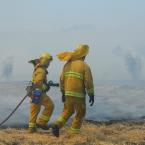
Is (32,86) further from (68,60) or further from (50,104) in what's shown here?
(68,60)

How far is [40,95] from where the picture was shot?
1340 cm

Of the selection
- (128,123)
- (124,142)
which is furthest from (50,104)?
(128,123)

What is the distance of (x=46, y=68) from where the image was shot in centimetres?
1364

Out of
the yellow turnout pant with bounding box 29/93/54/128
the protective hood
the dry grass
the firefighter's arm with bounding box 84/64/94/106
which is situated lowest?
the dry grass

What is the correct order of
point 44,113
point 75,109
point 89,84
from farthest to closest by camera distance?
point 44,113
point 75,109
point 89,84

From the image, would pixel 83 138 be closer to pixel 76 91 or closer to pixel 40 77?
pixel 76 91

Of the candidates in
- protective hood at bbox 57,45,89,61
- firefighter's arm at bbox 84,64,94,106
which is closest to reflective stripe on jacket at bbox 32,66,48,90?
protective hood at bbox 57,45,89,61

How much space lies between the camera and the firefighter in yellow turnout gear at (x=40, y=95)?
13.4 m

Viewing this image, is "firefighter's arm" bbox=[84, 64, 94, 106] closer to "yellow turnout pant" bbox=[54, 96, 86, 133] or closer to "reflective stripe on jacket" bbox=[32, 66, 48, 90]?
"yellow turnout pant" bbox=[54, 96, 86, 133]

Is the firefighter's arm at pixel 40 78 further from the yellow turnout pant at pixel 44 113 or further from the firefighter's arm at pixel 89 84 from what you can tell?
the firefighter's arm at pixel 89 84

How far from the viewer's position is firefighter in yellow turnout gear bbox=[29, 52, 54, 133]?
13367 millimetres

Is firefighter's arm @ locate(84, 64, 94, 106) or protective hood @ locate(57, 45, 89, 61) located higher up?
protective hood @ locate(57, 45, 89, 61)

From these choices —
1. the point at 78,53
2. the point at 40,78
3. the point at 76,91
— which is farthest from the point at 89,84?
the point at 40,78

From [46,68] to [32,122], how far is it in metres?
1.44
